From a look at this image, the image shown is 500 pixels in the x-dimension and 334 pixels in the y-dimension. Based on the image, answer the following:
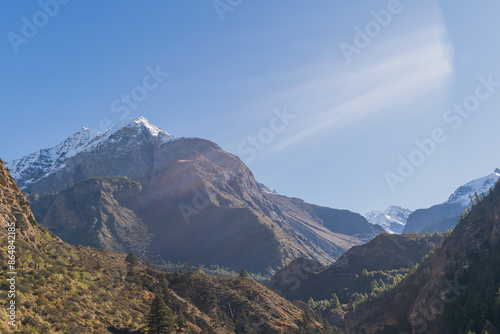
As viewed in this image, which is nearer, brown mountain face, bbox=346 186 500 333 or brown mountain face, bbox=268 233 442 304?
brown mountain face, bbox=346 186 500 333

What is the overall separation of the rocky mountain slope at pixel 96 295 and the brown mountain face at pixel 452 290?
104ft

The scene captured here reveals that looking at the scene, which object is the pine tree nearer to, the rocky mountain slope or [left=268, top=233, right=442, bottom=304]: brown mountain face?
the rocky mountain slope

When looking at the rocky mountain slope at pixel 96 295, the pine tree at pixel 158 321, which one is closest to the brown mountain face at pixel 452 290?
the rocky mountain slope at pixel 96 295

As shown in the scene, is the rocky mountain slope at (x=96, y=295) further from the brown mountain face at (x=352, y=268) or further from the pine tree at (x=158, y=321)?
the brown mountain face at (x=352, y=268)

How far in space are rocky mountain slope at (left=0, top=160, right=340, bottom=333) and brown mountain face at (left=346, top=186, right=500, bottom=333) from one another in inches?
1246

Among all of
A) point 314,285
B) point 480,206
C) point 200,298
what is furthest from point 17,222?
point 314,285

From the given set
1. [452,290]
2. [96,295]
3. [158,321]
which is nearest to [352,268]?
[452,290]

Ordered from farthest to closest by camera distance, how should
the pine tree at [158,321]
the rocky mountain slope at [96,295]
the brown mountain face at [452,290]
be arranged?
the brown mountain face at [452,290]
the pine tree at [158,321]
the rocky mountain slope at [96,295]

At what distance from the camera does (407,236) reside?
198375 millimetres

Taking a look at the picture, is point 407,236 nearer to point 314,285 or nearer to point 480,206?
point 314,285

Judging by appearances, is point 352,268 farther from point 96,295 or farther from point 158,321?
point 96,295

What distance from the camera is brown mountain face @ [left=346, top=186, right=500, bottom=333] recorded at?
83.8 metres

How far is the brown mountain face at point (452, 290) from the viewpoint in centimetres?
8381

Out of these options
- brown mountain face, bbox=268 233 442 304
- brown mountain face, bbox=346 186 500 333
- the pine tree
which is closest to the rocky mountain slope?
the pine tree
